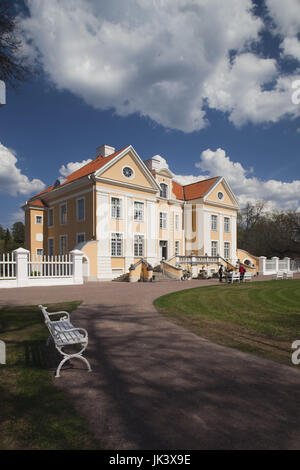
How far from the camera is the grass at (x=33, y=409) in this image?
299cm

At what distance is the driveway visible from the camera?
309cm

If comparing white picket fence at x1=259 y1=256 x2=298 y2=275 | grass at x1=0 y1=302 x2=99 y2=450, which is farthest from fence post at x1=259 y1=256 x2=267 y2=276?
grass at x1=0 y1=302 x2=99 y2=450

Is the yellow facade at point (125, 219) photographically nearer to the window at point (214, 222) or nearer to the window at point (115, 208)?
the window at point (115, 208)

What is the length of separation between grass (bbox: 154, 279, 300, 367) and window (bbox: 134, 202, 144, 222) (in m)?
16.2

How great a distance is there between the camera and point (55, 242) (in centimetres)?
3091

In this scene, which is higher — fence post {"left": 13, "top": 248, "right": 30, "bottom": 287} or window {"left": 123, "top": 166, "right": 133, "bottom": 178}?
window {"left": 123, "top": 166, "right": 133, "bottom": 178}

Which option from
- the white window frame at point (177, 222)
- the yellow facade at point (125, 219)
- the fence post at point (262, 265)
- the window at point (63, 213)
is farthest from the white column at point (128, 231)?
the fence post at point (262, 265)

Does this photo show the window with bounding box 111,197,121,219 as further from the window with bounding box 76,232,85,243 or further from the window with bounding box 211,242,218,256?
the window with bounding box 211,242,218,256

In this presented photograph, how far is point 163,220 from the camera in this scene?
3266 cm

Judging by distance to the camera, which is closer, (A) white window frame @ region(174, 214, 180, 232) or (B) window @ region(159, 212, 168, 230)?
(B) window @ region(159, 212, 168, 230)

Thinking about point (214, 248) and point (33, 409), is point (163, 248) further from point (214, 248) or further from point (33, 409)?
point (33, 409)

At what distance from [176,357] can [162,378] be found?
3.37 ft

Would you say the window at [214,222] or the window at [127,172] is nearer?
the window at [127,172]

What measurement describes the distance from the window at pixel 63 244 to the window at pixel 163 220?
1016 centimetres
